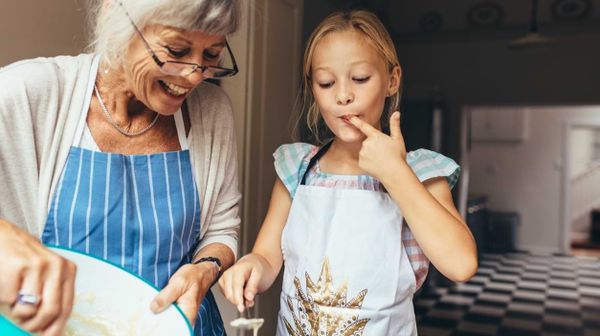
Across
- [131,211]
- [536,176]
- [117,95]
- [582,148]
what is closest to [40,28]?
[117,95]

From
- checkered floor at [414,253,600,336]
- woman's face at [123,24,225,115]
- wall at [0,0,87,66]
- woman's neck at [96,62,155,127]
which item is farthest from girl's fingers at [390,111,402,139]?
checkered floor at [414,253,600,336]

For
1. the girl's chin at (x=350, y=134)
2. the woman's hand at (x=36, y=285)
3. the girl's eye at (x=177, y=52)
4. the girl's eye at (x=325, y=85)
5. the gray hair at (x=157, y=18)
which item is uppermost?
the gray hair at (x=157, y=18)

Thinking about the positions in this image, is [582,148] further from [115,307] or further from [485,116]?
[115,307]

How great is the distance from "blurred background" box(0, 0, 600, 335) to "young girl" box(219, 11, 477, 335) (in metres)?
0.23

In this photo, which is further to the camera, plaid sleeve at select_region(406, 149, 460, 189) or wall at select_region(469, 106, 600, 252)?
wall at select_region(469, 106, 600, 252)

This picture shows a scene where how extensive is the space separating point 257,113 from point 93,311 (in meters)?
1.59

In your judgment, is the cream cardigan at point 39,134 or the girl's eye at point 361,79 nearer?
the cream cardigan at point 39,134

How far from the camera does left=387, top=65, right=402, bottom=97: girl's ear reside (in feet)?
3.47

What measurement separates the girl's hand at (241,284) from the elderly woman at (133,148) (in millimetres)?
41

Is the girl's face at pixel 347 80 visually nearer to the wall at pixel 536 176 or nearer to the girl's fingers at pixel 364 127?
the girl's fingers at pixel 364 127

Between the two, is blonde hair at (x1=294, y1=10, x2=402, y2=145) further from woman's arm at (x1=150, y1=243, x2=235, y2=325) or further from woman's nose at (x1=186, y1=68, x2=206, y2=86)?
woman's arm at (x1=150, y1=243, x2=235, y2=325)

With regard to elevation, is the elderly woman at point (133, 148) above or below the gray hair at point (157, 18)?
below

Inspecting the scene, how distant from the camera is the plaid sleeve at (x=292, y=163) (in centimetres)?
108

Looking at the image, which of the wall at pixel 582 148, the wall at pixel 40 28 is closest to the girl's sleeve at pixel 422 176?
the wall at pixel 40 28
